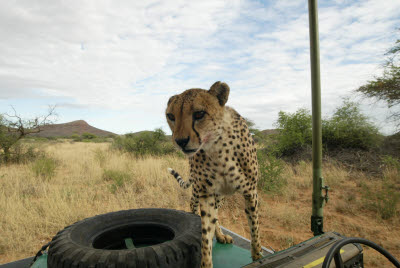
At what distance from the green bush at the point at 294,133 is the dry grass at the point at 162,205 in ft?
5.81

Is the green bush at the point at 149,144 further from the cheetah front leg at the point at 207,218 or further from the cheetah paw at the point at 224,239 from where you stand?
the cheetah front leg at the point at 207,218

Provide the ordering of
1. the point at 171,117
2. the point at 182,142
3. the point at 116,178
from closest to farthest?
the point at 182,142 < the point at 171,117 < the point at 116,178

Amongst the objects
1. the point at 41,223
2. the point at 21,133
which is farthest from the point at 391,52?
the point at 21,133

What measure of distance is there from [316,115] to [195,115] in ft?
4.86

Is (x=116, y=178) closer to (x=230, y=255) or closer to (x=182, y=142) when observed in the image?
(x=230, y=255)

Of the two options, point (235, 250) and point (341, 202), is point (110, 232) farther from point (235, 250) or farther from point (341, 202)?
point (341, 202)

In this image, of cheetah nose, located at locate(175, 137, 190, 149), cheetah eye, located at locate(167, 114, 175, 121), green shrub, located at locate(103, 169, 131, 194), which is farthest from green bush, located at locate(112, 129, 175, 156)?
cheetah nose, located at locate(175, 137, 190, 149)

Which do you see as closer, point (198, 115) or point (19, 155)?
point (198, 115)

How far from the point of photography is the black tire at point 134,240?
1275mm

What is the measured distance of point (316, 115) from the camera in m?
2.50

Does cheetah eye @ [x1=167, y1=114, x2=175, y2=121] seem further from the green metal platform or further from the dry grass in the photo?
the dry grass

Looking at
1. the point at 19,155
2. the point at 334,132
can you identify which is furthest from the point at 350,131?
the point at 19,155

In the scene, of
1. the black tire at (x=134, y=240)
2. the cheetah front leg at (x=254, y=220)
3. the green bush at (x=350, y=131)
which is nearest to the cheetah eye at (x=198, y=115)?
the black tire at (x=134, y=240)

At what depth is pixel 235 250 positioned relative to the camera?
8.35 feet
